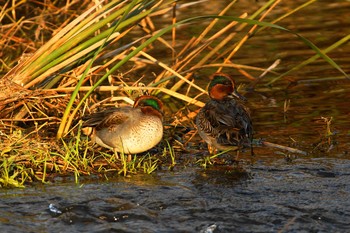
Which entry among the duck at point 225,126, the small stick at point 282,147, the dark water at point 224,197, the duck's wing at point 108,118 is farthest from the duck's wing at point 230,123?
the duck's wing at point 108,118

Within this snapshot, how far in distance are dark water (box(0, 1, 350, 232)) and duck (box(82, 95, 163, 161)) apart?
1.08 feet

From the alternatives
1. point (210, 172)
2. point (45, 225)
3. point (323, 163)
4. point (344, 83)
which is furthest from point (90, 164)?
point (344, 83)

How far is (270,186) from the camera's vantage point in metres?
6.02

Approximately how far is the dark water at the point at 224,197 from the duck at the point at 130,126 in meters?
0.33

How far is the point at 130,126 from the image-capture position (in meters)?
6.68

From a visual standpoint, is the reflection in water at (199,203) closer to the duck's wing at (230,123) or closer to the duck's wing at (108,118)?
the duck's wing at (230,123)

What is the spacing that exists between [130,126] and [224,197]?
4.05 feet

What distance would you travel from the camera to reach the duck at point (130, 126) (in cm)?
661

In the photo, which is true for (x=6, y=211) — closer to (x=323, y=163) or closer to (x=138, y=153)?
(x=138, y=153)

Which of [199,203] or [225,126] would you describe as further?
[225,126]

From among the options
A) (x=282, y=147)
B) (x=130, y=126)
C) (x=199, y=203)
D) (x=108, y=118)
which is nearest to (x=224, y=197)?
(x=199, y=203)

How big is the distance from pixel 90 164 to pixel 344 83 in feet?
13.1

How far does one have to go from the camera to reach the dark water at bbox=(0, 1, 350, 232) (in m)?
5.24

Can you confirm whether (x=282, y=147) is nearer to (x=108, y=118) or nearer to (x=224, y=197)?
(x=224, y=197)
